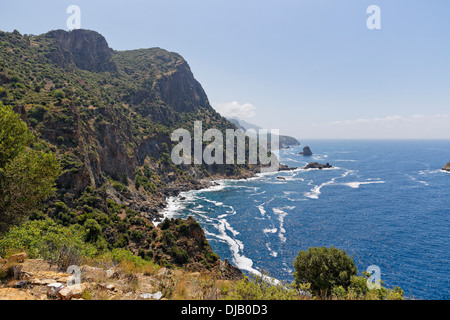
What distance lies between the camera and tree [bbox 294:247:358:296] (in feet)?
80.3

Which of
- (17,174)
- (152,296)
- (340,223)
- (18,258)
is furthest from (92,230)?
(340,223)

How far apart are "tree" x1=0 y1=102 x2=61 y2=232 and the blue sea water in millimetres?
39539

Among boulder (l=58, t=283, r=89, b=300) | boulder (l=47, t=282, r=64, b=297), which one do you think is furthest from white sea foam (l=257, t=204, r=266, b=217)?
boulder (l=47, t=282, r=64, b=297)

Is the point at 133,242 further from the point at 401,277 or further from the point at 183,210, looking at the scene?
the point at 401,277

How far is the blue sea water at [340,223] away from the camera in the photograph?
43094 millimetres

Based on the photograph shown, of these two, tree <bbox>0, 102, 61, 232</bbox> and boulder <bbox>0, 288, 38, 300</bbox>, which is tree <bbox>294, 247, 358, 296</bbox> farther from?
tree <bbox>0, 102, 61, 232</bbox>

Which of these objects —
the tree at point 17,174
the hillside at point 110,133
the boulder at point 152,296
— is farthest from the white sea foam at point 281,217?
the tree at point 17,174

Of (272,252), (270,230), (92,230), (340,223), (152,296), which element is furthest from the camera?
(340,223)

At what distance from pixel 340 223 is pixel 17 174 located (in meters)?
70.7

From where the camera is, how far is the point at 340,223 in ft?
207

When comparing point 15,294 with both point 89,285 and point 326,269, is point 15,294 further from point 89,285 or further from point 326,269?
point 326,269

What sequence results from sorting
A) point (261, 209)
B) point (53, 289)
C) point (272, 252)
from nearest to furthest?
point (53, 289) → point (272, 252) → point (261, 209)

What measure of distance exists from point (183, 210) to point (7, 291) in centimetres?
6927

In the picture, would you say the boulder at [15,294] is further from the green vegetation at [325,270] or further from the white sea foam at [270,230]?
the white sea foam at [270,230]
